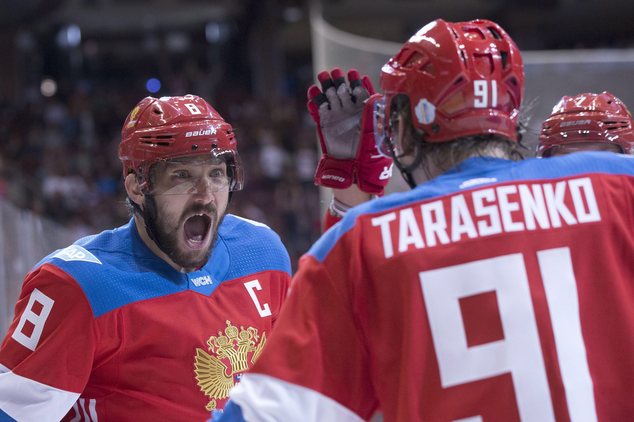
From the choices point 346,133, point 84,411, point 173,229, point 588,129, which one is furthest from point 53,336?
point 588,129

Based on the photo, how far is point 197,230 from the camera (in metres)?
2.99

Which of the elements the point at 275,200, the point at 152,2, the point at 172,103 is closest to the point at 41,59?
the point at 152,2

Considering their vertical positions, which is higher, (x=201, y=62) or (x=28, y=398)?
(x=201, y=62)

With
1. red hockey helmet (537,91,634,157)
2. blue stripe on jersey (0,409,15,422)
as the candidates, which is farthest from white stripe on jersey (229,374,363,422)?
red hockey helmet (537,91,634,157)

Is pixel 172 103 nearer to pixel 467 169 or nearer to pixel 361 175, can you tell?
pixel 361 175

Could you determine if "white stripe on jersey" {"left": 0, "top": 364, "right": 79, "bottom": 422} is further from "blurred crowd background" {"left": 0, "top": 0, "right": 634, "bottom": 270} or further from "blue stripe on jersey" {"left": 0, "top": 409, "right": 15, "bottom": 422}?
"blurred crowd background" {"left": 0, "top": 0, "right": 634, "bottom": 270}

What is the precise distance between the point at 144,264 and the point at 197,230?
0.64ft

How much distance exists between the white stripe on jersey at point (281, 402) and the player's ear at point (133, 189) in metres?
1.28

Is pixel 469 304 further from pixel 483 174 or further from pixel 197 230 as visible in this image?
pixel 197 230

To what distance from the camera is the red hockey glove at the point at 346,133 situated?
285 cm

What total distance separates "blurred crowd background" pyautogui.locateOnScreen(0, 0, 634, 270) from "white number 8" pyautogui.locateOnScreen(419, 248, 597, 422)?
367 inches

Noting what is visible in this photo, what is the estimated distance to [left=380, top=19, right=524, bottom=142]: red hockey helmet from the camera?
1912mm

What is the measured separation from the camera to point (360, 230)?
184 cm

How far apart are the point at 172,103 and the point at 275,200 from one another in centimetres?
854
